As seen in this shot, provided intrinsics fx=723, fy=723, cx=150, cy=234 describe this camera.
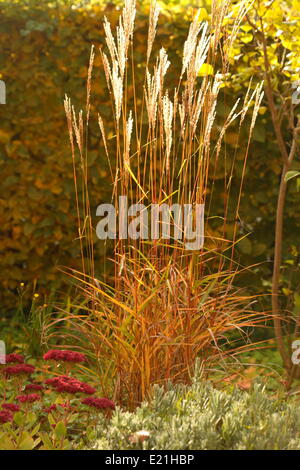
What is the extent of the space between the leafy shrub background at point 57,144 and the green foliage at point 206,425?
104 inches

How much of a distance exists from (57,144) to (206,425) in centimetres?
333

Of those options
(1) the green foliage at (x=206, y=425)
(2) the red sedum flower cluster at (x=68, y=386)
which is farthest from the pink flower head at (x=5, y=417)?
(1) the green foliage at (x=206, y=425)

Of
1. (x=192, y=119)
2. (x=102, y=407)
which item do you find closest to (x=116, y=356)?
(x=102, y=407)

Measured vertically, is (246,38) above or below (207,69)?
above

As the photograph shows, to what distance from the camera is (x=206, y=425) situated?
2.18 meters

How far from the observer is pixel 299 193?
4969 mm

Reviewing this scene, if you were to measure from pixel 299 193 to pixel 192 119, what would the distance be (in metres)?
2.24

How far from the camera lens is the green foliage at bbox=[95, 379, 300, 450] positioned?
213 centimetres

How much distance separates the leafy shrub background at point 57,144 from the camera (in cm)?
503

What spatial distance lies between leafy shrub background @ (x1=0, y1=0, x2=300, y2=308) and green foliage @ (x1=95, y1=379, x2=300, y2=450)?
2.64 metres

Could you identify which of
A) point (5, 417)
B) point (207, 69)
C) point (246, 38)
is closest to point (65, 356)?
point (5, 417)

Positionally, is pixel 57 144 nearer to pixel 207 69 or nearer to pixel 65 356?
pixel 207 69

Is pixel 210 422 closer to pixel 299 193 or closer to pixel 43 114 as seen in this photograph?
pixel 299 193

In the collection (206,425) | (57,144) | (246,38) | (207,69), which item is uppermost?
(246,38)
